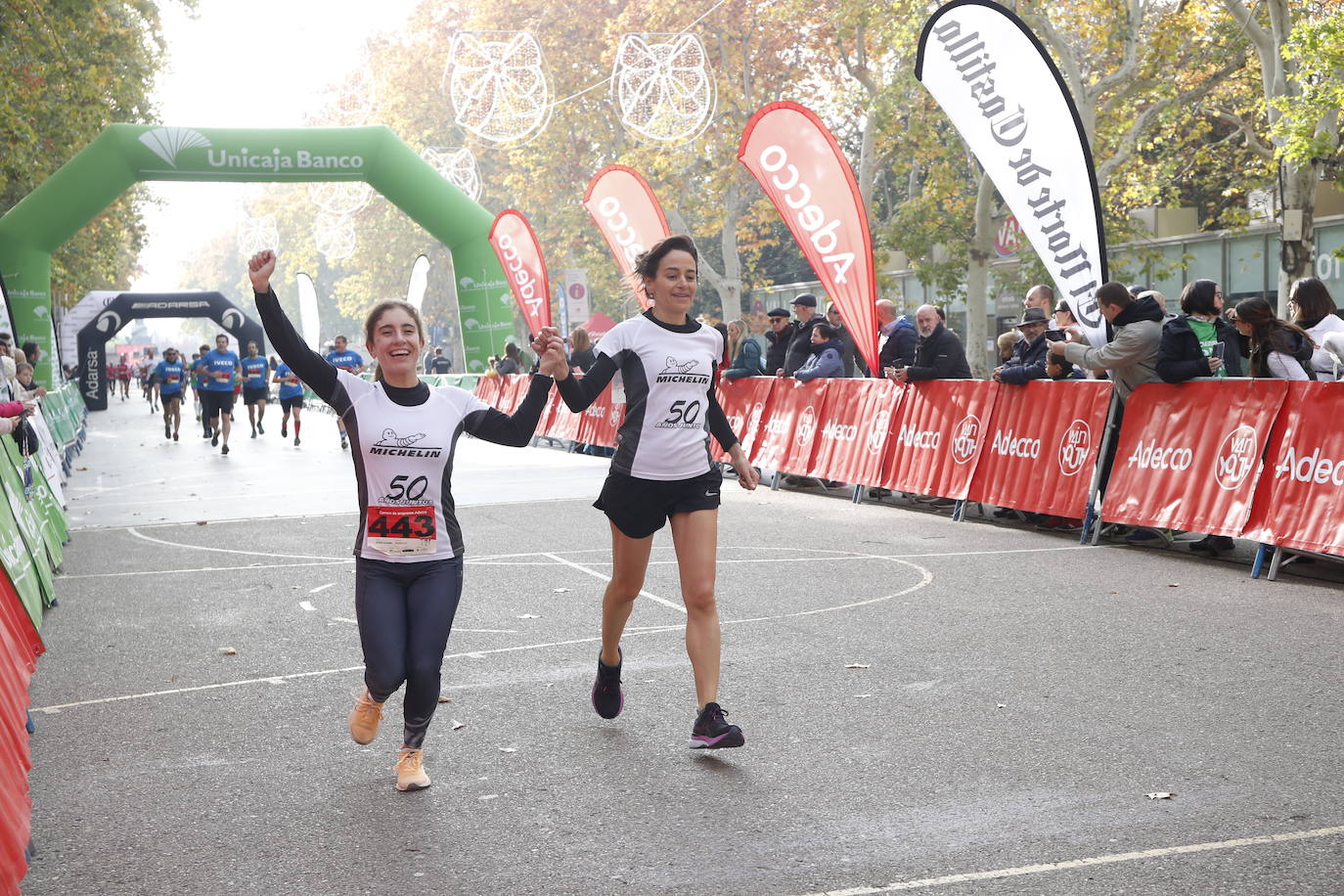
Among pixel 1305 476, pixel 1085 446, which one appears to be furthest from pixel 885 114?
pixel 1305 476

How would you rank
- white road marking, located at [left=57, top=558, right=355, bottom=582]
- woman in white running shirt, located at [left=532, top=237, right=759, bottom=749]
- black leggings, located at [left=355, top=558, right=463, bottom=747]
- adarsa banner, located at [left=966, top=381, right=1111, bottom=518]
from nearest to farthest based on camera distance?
black leggings, located at [left=355, top=558, right=463, bottom=747], woman in white running shirt, located at [left=532, top=237, right=759, bottom=749], white road marking, located at [left=57, top=558, right=355, bottom=582], adarsa banner, located at [left=966, top=381, right=1111, bottom=518]

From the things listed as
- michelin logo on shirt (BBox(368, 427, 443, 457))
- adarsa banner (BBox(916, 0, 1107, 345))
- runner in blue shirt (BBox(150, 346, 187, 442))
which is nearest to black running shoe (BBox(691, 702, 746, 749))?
michelin logo on shirt (BBox(368, 427, 443, 457))

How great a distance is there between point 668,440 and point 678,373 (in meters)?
0.26

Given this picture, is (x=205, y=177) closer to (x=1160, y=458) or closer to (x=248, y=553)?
(x=248, y=553)

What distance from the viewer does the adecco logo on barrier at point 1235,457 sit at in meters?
9.98

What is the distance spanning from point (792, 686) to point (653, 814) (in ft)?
6.39

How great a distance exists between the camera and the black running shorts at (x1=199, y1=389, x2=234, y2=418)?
25.6 metres

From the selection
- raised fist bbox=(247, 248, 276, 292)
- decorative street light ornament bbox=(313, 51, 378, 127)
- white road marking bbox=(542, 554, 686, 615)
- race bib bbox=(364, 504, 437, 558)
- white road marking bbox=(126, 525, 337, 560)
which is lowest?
white road marking bbox=(126, 525, 337, 560)

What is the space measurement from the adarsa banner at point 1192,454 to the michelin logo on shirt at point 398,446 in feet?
21.6

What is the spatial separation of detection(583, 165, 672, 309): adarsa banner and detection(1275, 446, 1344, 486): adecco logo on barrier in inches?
592

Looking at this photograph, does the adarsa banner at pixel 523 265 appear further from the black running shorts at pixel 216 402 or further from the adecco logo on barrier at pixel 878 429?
the adecco logo on barrier at pixel 878 429

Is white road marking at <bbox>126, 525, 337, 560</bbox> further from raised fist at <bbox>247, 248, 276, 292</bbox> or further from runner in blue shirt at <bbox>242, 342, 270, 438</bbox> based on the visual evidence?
runner in blue shirt at <bbox>242, 342, 270, 438</bbox>

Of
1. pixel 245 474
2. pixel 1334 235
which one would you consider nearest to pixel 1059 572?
pixel 245 474

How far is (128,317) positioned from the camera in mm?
51156
